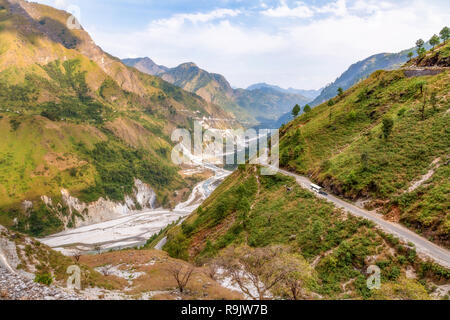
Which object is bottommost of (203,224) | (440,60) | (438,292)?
(203,224)

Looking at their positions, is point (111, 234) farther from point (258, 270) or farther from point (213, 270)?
point (258, 270)

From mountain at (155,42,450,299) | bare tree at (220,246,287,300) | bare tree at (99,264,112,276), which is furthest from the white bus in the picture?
bare tree at (99,264,112,276)

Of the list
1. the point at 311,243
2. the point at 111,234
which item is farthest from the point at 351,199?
the point at 111,234

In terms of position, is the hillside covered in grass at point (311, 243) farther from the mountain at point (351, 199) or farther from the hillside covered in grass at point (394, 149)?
the hillside covered in grass at point (394, 149)

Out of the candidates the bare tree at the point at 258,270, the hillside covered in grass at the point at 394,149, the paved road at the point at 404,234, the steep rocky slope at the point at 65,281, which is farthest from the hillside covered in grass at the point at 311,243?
the hillside covered in grass at the point at 394,149
